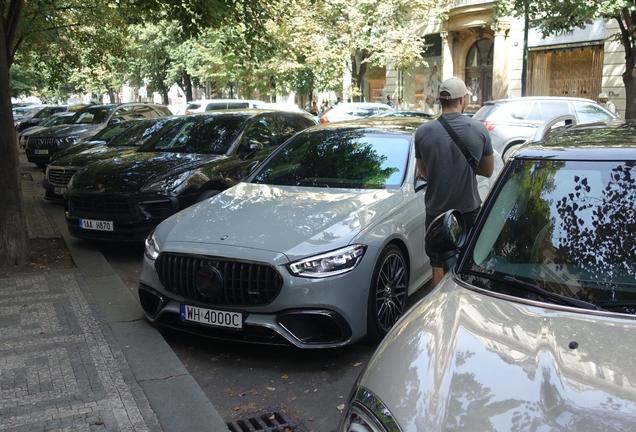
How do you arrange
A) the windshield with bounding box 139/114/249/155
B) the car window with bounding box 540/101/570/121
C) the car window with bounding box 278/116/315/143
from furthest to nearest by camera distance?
the car window with bounding box 540/101/570/121 < the car window with bounding box 278/116/315/143 < the windshield with bounding box 139/114/249/155

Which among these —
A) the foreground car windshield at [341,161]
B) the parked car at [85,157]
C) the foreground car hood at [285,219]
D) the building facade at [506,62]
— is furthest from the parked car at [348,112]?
the foreground car hood at [285,219]

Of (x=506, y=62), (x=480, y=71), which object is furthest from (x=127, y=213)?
(x=480, y=71)

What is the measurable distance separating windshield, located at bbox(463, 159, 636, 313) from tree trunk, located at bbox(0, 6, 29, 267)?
19.7 ft

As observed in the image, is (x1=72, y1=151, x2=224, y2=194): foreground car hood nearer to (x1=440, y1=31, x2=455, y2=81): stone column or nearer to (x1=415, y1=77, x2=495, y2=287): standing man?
(x1=415, y1=77, x2=495, y2=287): standing man

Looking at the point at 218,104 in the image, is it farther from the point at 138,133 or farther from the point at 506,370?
the point at 506,370

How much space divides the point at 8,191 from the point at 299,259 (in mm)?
4528

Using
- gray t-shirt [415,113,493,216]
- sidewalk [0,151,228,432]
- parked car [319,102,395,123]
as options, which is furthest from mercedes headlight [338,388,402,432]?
parked car [319,102,395,123]

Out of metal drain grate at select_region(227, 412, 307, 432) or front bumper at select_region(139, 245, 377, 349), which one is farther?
front bumper at select_region(139, 245, 377, 349)

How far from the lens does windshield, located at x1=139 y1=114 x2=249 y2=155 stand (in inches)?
357

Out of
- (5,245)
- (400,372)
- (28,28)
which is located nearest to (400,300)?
(400,372)

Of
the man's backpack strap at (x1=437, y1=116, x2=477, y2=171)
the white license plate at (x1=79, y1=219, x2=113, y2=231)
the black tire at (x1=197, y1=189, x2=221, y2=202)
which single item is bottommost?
the white license plate at (x1=79, y1=219, x2=113, y2=231)

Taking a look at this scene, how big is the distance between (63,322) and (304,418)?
8.49 feet

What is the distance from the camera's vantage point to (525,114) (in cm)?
1488

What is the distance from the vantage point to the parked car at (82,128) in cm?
1700
